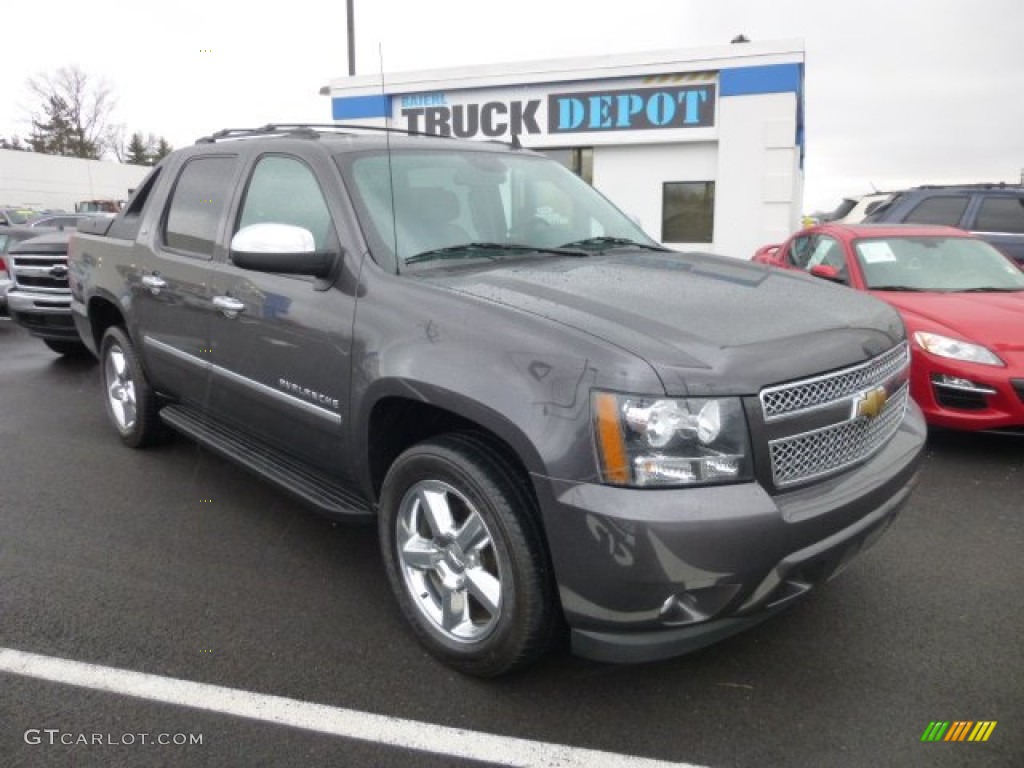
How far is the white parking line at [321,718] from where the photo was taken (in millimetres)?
2285

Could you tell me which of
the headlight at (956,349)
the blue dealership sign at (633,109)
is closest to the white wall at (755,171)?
the blue dealership sign at (633,109)

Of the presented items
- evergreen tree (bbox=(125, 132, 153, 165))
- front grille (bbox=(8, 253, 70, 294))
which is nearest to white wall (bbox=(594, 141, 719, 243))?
front grille (bbox=(8, 253, 70, 294))

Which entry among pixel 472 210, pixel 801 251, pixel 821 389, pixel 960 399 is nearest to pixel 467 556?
pixel 821 389

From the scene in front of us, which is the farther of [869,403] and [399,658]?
[399,658]

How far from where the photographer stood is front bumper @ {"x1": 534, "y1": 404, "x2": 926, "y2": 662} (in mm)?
2086

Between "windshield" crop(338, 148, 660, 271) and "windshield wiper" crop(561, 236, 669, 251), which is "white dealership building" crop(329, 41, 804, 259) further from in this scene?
"windshield wiper" crop(561, 236, 669, 251)

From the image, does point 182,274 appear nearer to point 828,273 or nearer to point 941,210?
point 828,273

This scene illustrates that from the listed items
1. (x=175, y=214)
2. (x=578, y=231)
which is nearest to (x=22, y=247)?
(x=175, y=214)

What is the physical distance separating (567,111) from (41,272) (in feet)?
34.8

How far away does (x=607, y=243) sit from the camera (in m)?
3.66

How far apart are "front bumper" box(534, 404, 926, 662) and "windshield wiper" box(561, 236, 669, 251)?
1583mm

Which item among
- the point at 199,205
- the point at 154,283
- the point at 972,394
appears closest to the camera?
the point at 199,205

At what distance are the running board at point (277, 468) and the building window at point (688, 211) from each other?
494 inches

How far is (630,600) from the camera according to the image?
2.15 meters
